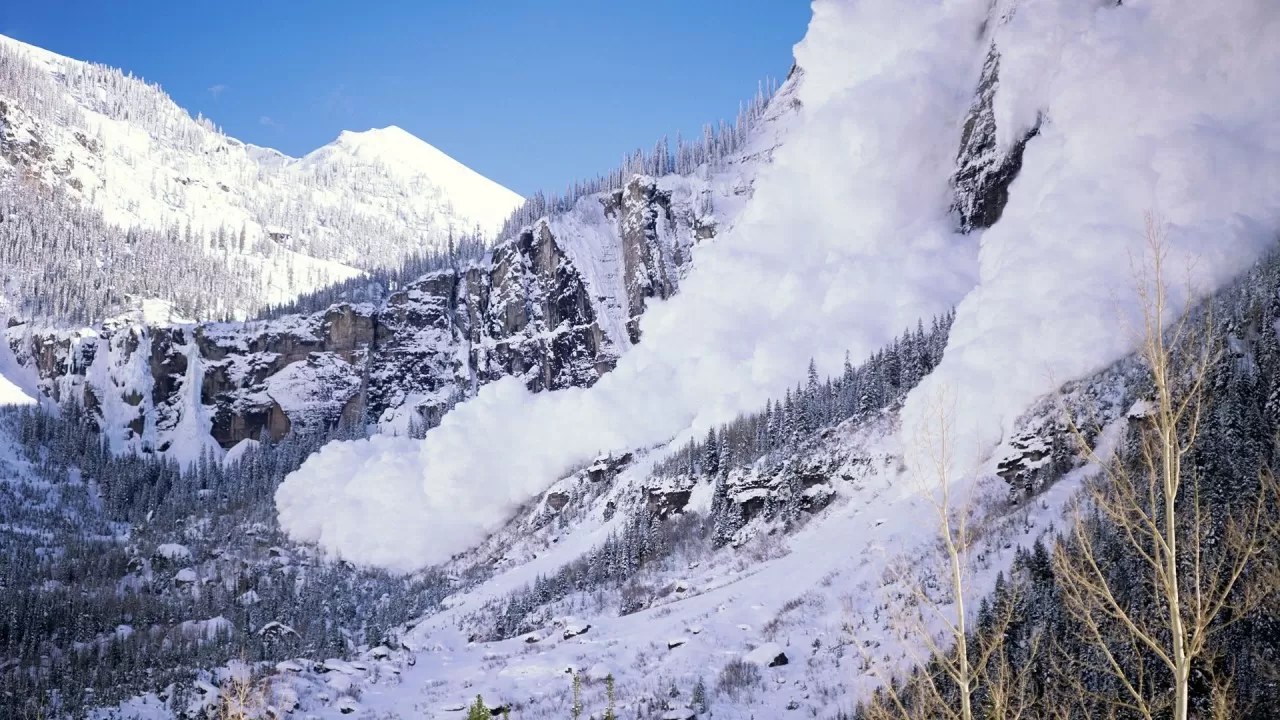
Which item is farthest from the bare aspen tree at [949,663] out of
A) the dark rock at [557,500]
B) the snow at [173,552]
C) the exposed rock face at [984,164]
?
the snow at [173,552]

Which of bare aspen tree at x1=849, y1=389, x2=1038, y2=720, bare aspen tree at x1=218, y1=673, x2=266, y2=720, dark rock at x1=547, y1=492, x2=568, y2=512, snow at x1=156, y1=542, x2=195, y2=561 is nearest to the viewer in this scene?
bare aspen tree at x1=849, y1=389, x2=1038, y2=720

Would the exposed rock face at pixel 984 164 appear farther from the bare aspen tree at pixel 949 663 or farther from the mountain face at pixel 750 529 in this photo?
the bare aspen tree at pixel 949 663

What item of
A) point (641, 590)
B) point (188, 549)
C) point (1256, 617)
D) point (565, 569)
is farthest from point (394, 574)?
point (1256, 617)

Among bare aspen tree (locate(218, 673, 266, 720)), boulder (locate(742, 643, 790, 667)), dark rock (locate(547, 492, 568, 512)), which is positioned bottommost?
boulder (locate(742, 643, 790, 667))

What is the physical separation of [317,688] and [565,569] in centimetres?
5998

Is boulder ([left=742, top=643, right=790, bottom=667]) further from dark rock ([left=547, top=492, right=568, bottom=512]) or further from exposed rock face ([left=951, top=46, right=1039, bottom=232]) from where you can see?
exposed rock face ([left=951, top=46, right=1039, bottom=232])

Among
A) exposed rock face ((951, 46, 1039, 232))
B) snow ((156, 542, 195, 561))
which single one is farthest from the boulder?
snow ((156, 542, 195, 561))

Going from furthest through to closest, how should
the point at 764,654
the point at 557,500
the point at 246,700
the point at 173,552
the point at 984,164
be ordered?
the point at 173,552 → the point at 557,500 → the point at 984,164 → the point at 764,654 → the point at 246,700

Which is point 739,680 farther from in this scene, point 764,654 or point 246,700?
point 246,700

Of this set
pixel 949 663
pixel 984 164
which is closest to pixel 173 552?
pixel 984 164

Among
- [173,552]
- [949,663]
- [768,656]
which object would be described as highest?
[949,663]

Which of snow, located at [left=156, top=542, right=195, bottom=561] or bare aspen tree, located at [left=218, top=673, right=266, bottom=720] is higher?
snow, located at [left=156, top=542, right=195, bottom=561]

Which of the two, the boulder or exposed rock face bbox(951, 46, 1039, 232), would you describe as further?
exposed rock face bbox(951, 46, 1039, 232)

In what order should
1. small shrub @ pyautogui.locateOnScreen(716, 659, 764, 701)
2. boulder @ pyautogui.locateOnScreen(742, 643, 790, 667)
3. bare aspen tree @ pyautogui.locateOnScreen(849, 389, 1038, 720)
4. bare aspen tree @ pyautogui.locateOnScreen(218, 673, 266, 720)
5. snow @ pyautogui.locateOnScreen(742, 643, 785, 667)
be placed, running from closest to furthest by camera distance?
bare aspen tree @ pyautogui.locateOnScreen(849, 389, 1038, 720), small shrub @ pyautogui.locateOnScreen(716, 659, 764, 701), bare aspen tree @ pyautogui.locateOnScreen(218, 673, 266, 720), boulder @ pyautogui.locateOnScreen(742, 643, 790, 667), snow @ pyautogui.locateOnScreen(742, 643, 785, 667)
